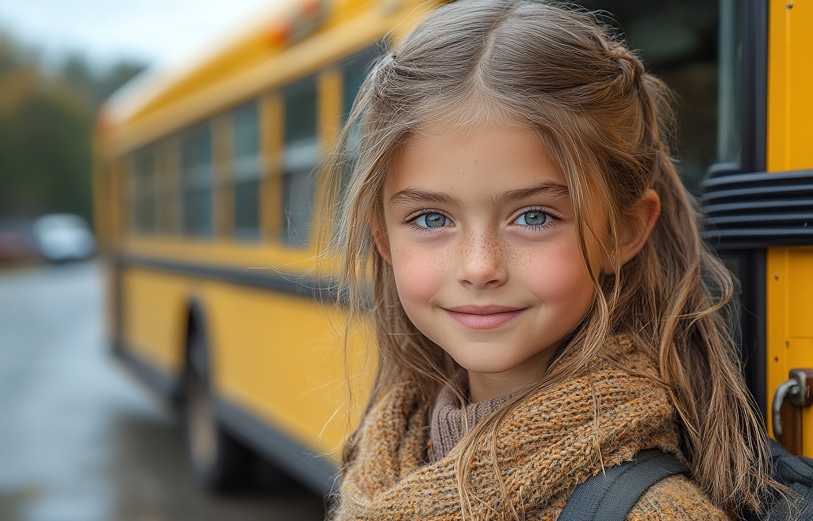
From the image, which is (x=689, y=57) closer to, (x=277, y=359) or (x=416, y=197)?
(x=277, y=359)

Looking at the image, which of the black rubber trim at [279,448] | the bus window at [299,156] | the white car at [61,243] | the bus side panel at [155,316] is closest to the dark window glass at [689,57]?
the bus window at [299,156]

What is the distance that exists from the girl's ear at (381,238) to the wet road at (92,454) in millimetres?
3500

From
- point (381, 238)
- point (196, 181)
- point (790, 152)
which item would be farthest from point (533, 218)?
point (196, 181)

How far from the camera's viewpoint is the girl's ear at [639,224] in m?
1.29

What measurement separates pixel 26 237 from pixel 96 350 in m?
23.9

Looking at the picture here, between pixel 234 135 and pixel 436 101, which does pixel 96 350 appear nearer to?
pixel 234 135

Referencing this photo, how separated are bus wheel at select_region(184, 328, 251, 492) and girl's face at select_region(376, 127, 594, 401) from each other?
378 cm

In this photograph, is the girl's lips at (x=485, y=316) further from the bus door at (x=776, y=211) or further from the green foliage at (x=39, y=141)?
the green foliage at (x=39, y=141)

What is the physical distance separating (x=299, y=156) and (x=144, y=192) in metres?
3.30

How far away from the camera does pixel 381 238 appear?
4.58ft

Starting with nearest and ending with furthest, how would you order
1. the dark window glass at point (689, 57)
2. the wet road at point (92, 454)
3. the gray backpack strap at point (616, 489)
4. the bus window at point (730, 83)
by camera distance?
the gray backpack strap at point (616, 489) < the bus window at point (730, 83) < the dark window glass at point (689, 57) < the wet road at point (92, 454)

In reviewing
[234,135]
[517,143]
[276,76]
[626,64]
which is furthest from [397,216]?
A: [234,135]

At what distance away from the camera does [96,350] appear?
11.9m

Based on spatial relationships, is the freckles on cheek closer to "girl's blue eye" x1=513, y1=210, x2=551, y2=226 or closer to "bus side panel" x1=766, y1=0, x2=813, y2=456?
"girl's blue eye" x1=513, y1=210, x2=551, y2=226
